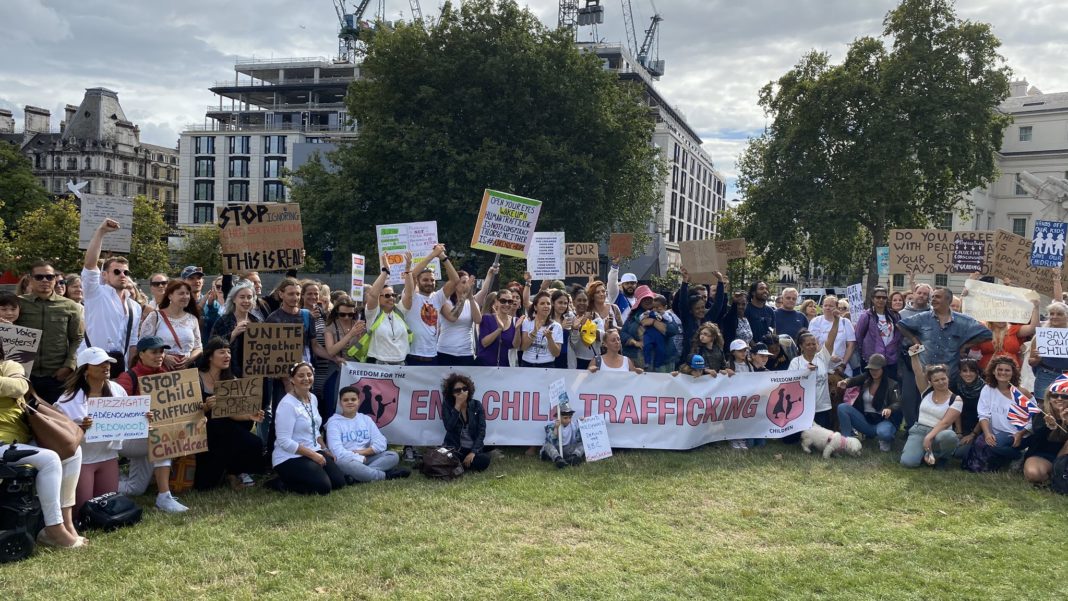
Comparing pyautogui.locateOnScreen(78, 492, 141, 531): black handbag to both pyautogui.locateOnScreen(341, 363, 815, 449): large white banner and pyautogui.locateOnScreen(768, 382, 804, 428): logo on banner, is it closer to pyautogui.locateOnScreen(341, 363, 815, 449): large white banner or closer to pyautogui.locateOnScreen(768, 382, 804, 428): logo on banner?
pyautogui.locateOnScreen(341, 363, 815, 449): large white banner

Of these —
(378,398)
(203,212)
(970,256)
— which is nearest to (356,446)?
(378,398)

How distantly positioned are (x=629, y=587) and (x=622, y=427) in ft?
13.3

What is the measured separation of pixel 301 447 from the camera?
731 centimetres

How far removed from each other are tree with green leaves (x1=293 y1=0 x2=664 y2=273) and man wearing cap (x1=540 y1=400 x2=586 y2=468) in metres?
21.1

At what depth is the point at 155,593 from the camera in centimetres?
507

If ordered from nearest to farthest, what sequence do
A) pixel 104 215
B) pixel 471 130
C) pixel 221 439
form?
→ pixel 221 439 → pixel 104 215 → pixel 471 130

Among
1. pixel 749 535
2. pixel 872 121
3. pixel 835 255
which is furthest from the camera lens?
pixel 835 255

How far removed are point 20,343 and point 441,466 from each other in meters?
3.81

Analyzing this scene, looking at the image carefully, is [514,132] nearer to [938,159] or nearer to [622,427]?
[938,159]

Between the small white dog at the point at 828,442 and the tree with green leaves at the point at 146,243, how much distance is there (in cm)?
4691

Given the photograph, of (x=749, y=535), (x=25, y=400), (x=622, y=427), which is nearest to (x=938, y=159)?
(x=622, y=427)

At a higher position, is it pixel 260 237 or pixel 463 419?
pixel 260 237

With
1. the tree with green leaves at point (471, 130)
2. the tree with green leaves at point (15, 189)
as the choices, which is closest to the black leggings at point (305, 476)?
the tree with green leaves at point (471, 130)

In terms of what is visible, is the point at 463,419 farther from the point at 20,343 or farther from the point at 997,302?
the point at 997,302
